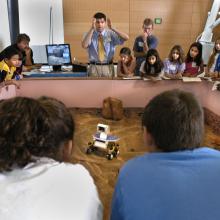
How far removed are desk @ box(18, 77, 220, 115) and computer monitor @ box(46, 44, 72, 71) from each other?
110cm

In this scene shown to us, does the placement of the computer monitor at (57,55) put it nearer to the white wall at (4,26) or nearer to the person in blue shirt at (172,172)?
the white wall at (4,26)

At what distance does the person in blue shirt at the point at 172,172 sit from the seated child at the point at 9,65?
2.56 meters

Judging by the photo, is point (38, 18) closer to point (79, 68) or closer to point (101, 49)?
point (79, 68)

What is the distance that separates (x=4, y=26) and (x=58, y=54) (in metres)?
1.31

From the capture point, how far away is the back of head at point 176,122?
995mm

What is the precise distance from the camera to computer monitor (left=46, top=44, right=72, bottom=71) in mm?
4605

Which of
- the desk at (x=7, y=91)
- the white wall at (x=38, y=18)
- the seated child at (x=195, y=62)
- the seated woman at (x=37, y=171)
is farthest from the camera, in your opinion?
the white wall at (x=38, y=18)

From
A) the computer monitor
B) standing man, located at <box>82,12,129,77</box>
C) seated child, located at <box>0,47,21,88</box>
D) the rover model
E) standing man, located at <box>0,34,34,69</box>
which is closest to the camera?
the rover model

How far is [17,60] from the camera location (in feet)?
10.9

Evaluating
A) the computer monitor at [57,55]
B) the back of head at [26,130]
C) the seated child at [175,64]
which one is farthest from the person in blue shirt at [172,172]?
the computer monitor at [57,55]

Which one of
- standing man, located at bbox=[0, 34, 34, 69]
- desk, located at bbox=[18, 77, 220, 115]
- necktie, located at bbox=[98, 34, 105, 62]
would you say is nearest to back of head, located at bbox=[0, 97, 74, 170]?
desk, located at bbox=[18, 77, 220, 115]

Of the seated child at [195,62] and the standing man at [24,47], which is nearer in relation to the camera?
the seated child at [195,62]

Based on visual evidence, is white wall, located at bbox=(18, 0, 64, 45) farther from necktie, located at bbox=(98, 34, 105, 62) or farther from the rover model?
the rover model

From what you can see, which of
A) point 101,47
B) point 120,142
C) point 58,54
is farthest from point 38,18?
point 120,142
